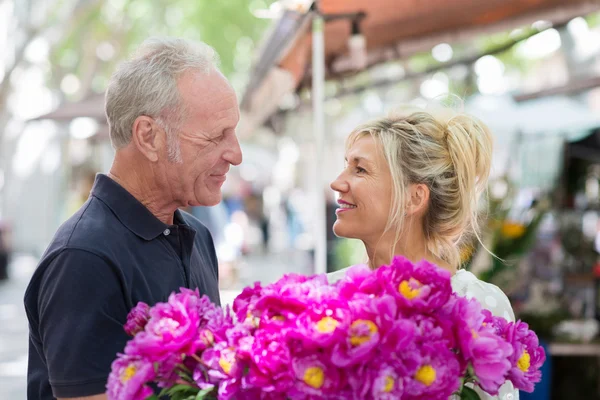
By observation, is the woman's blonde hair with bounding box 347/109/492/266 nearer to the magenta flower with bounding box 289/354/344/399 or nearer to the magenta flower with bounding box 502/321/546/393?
the magenta flower with bounding box 502/321/546/393

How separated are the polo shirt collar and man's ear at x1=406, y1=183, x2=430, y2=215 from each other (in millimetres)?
766

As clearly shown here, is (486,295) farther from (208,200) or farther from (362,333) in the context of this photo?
(362,333)

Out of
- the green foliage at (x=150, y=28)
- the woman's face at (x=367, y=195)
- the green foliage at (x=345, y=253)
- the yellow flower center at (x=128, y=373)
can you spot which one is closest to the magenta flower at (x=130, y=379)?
the yellow flower center at (x=128, y=373)

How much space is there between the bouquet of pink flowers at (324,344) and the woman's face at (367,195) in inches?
35.4

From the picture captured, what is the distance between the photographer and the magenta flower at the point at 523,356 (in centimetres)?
155

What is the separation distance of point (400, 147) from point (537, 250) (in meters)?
5.78

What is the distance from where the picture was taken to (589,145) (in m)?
9.12

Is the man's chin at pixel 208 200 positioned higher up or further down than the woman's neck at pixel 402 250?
higher up

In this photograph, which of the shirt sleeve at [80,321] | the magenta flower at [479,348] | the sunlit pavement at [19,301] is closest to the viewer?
the magenta flower at [479,348]

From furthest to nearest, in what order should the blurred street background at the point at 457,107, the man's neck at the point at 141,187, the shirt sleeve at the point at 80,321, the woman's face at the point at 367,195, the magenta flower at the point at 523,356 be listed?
the blurred street background at the point at 457,107 → the woman's face at the point at 367,195 → the man's neck at the point at 141,187 → the shirt sleeve at the point at 80,321 → the magenta flower at the point at 523,356

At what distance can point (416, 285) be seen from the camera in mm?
1458

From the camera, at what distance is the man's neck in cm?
221

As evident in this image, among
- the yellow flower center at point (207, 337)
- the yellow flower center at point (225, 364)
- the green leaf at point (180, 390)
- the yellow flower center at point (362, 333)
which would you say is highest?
the yellow flower center at point (362, 333)

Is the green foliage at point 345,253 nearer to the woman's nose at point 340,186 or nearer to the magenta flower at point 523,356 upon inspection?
the woman's nose at point 340,186
